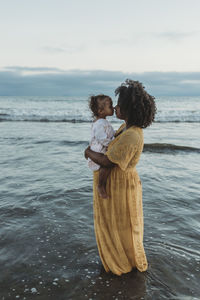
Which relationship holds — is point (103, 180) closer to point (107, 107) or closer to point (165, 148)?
point (107, 107)

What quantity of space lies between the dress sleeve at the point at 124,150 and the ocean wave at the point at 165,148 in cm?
856

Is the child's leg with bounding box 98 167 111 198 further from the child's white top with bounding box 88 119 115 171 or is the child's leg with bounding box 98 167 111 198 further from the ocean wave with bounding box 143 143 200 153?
the ocean wave with bounding box 143 143 200 153

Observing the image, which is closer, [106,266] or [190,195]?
[106,266]

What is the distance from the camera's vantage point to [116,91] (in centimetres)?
258

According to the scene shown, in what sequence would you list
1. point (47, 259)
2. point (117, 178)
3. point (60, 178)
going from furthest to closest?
point (60, 178)
point (47, 259)
point (117, 178)

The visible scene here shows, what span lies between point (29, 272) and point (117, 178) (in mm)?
1576

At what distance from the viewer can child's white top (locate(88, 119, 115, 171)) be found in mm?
2713

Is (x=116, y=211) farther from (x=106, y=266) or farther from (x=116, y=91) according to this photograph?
(x=116, y=91)

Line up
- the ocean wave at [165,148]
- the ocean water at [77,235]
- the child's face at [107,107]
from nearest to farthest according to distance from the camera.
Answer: the child's face at [107,107]
the ocean water at [77,235]
the ocean wave at [165,148]

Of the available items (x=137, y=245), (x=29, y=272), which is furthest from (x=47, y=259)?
(x=137, y=245)

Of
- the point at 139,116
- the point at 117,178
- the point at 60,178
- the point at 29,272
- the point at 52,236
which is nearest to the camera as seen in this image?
the point at 139,116

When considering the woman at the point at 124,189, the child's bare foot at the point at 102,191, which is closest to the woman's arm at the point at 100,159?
the woman at the point at 124,189

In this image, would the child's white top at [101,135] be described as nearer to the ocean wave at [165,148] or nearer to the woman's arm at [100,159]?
the woman's arm at [100,159]

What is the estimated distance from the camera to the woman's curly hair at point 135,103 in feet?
8.15
